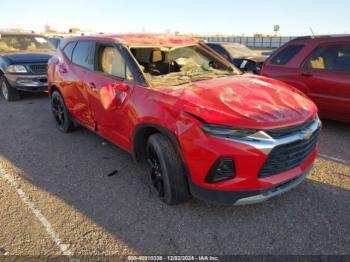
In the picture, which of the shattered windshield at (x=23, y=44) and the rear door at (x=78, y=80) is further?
Result: the shattered windshield at (x=23, y=44)

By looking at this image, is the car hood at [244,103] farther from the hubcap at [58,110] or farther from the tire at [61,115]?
the hubcap at [58,110]

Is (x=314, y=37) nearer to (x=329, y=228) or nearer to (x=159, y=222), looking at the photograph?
(x=329, y=228)

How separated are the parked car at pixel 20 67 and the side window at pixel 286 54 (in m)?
5.93

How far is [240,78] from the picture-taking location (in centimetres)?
396

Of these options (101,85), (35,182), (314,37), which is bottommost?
(35,182)

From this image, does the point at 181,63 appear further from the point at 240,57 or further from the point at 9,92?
→ the point at 9,92

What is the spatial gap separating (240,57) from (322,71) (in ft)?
13.4

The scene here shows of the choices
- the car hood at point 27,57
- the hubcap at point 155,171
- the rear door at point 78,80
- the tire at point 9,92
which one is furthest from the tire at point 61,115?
the tire at point 9,92

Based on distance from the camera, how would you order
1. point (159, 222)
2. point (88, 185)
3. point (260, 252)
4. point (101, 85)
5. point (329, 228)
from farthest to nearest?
point (101, 85)
point (88, 185)
point (159, 222)
point (329, 228)
point (260, 252)

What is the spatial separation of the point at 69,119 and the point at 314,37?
4.63m

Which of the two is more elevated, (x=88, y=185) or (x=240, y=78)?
(x=240, y=78)

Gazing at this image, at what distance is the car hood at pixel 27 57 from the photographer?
27.6 ft

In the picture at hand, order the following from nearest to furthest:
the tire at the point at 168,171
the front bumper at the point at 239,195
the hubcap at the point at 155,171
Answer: the front bumper at the point at 239,195, the tire at the point at 168,171, the hubcap at the point at 155,171

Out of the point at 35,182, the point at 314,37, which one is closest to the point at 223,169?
the point at 35,182
